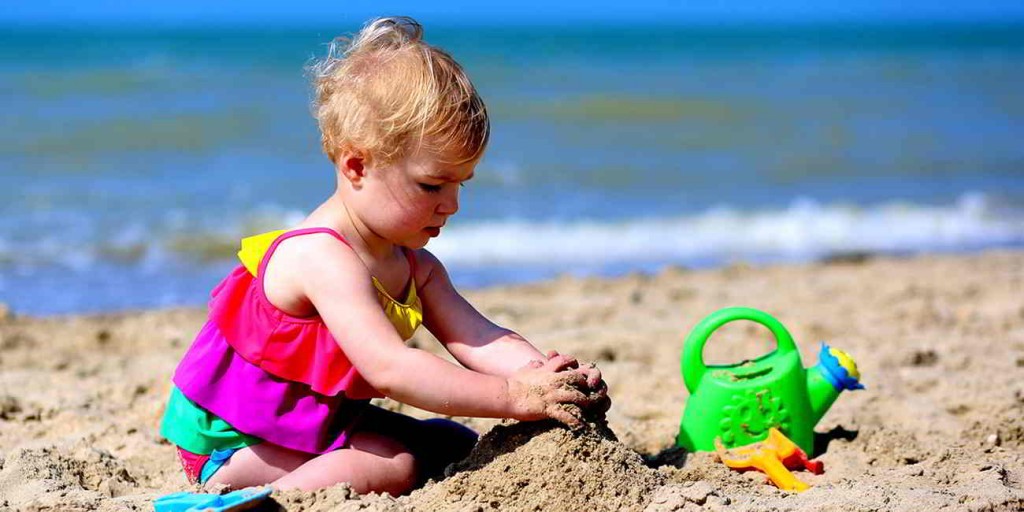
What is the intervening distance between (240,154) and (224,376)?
7619 millimetres

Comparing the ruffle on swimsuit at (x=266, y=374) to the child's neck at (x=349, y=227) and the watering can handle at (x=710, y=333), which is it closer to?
the child's neck at (x=349, y=227)

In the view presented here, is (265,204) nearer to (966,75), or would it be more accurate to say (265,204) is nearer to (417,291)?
(417,291)

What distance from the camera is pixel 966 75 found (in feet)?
63.0

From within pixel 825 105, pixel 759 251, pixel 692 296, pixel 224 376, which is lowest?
pixel 224 376

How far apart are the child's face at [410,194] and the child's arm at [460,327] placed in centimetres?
28

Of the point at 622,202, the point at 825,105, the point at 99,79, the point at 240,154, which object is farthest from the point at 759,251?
the point at 99,79

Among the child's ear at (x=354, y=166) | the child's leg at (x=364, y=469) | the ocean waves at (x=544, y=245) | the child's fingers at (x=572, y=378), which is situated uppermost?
the ocean waves at (x=544, y=245)

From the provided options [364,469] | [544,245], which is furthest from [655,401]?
[544,245]

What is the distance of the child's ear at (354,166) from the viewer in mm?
2344

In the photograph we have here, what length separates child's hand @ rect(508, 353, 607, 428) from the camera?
90.1 inches

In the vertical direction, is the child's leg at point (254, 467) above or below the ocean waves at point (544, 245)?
below

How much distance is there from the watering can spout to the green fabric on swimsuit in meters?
1.43

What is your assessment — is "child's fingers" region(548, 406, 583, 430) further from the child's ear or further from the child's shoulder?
the child's ear

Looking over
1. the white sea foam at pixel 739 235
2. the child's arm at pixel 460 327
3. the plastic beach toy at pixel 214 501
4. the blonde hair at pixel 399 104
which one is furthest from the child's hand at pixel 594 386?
the white sea foam at pixel 739 235
